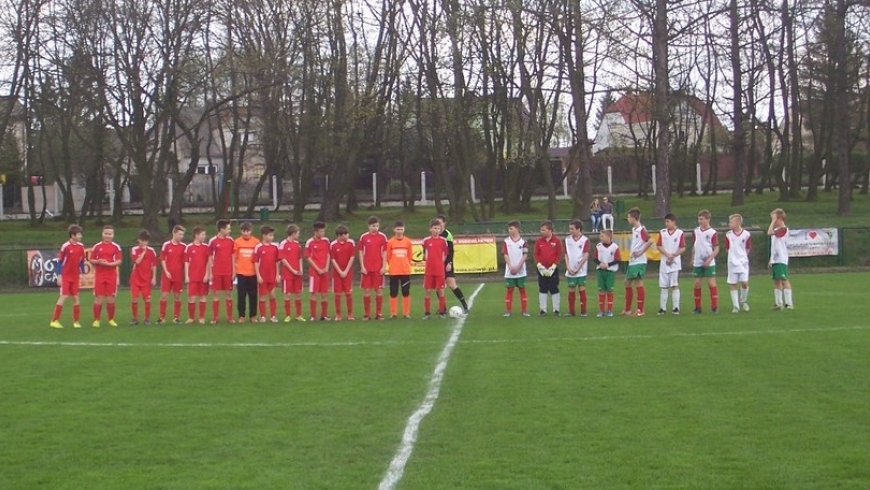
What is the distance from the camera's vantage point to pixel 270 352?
13648mm

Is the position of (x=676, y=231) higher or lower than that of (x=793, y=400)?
higher

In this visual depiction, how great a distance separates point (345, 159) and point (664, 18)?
17.6 m

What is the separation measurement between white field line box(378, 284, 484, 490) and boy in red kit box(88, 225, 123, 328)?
7.26m

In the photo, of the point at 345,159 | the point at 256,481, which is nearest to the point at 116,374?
the point at 256,481

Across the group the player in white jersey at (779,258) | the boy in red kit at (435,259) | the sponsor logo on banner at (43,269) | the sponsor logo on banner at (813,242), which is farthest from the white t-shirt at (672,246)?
the sponsor logo on banner at (43,269)

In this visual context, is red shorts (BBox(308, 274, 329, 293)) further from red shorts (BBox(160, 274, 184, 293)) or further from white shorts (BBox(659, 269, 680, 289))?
white shorts (BBox(659, 269, 680, 289))

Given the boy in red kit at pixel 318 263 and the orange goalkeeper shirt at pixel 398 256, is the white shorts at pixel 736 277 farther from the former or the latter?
the boy in red kit at pixel 318 263

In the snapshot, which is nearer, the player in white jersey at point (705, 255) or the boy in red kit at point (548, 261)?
the player in white jersey at point (705, 255)

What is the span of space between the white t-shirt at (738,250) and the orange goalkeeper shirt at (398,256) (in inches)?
231

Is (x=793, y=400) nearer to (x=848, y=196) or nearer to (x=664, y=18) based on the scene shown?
(x=664, y=18)

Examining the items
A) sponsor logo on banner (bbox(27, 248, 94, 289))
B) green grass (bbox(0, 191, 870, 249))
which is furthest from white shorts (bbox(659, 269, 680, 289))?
sponsor logo on banner (bbox(27, 248, 94, 289))

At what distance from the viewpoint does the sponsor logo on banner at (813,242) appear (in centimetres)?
3303

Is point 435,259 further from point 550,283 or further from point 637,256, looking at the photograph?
point 637,256

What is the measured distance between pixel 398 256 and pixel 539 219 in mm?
29546
